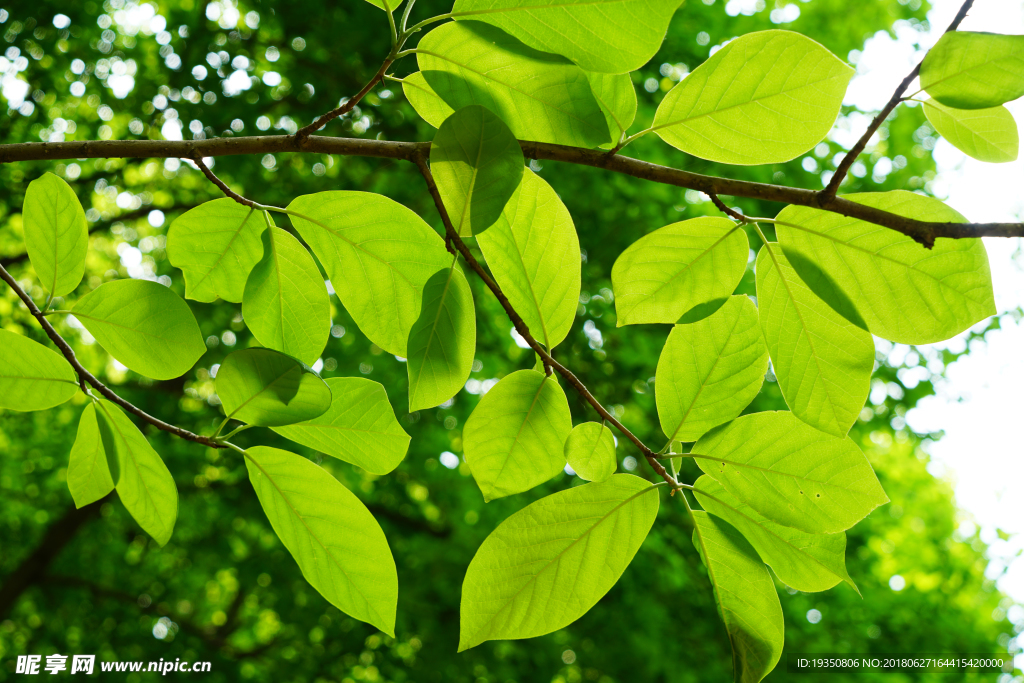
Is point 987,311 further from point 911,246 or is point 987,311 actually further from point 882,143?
point 882,143

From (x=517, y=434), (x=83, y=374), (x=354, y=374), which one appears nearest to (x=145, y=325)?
(x=83, y=374)

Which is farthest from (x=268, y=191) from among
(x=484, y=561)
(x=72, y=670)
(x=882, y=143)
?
(x=882, y=143)

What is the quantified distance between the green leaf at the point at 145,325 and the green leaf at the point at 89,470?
6cm

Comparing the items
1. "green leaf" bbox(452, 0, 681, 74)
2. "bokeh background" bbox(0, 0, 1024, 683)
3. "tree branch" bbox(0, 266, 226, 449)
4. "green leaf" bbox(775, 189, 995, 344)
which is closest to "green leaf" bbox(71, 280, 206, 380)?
"tree branch" bbox(0, 266, 226, 449)

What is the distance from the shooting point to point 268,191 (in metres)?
2.42

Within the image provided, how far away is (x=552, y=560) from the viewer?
1.20 feet

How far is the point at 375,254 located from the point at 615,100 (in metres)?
0.18

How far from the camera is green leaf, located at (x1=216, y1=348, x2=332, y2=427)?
14.2 inches

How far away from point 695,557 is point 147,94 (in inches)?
111

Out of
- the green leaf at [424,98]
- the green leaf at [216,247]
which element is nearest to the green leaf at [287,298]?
the green leaf at [216,247]

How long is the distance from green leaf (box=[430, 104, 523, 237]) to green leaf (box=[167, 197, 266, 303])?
187 millimetres

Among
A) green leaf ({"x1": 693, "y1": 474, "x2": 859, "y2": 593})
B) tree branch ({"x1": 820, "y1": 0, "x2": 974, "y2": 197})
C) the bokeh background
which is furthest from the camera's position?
the bokeh background

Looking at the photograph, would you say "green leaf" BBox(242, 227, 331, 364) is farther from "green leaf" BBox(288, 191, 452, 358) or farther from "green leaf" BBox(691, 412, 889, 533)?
"green leaf" BBox(691, 412, 889, 533)

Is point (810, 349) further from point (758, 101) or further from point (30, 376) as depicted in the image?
point (30, 376)
